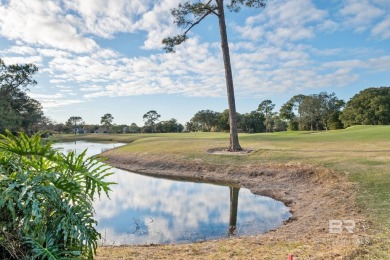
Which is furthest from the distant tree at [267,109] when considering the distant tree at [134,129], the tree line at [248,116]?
the distant tree at [134,129]

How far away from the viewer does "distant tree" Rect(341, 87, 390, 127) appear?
176 feet

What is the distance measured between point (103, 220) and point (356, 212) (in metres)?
6.65

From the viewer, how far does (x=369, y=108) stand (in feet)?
186

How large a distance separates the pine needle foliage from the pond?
389cm

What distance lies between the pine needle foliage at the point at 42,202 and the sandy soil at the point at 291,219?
2475 millimetres

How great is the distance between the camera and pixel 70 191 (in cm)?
249

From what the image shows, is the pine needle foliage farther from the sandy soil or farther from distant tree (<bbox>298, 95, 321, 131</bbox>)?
distant tree (<bbox>298, 95, 321, 131</bbox>)

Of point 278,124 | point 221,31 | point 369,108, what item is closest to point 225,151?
point 221,31

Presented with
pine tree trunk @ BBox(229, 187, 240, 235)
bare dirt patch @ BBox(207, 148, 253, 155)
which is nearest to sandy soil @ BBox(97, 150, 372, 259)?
pine tree trunk @ BBox(229, 187, 240, 235)

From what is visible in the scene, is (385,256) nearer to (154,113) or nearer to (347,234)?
(347,234)

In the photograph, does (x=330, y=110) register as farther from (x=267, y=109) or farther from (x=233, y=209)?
(x=233, y=209)

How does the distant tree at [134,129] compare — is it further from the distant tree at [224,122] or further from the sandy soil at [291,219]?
the sandy soil at [291,219]

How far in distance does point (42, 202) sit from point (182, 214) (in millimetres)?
7084

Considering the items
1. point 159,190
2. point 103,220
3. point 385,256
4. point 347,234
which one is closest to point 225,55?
point 159,190
